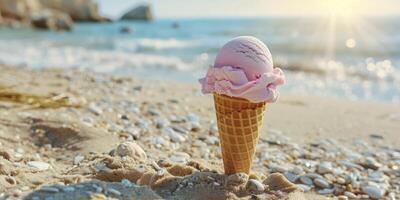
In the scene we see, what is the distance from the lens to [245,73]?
7.97ft

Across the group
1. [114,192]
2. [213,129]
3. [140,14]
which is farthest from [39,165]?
[140,14]

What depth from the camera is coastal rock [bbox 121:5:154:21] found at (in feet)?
258

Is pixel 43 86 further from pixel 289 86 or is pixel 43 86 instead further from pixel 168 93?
pixel 289 86

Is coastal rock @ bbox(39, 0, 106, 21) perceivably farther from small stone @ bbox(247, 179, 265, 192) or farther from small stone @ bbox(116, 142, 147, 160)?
small stone @ bbox(247, 179, 265, 192)

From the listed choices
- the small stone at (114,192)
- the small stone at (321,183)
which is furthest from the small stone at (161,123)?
the small stone at (114,192)

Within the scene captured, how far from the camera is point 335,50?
766 inches

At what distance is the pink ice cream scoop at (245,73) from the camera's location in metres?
2.39

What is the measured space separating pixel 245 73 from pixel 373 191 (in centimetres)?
152

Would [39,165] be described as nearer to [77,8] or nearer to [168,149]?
[168,149]

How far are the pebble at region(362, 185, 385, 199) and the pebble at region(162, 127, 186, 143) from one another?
1.62 meters

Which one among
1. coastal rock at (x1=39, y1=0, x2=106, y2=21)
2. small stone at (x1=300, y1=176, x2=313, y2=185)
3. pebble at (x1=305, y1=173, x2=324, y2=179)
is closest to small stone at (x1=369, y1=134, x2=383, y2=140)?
pebble at (x1=305, y1=173, x2=324, y2=179)

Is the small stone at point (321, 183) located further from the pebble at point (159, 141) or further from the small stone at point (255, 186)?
the pebble at point (159, 141)

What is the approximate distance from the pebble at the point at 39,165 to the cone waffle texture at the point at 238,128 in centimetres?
115

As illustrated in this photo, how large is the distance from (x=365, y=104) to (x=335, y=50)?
12593 millimetres
